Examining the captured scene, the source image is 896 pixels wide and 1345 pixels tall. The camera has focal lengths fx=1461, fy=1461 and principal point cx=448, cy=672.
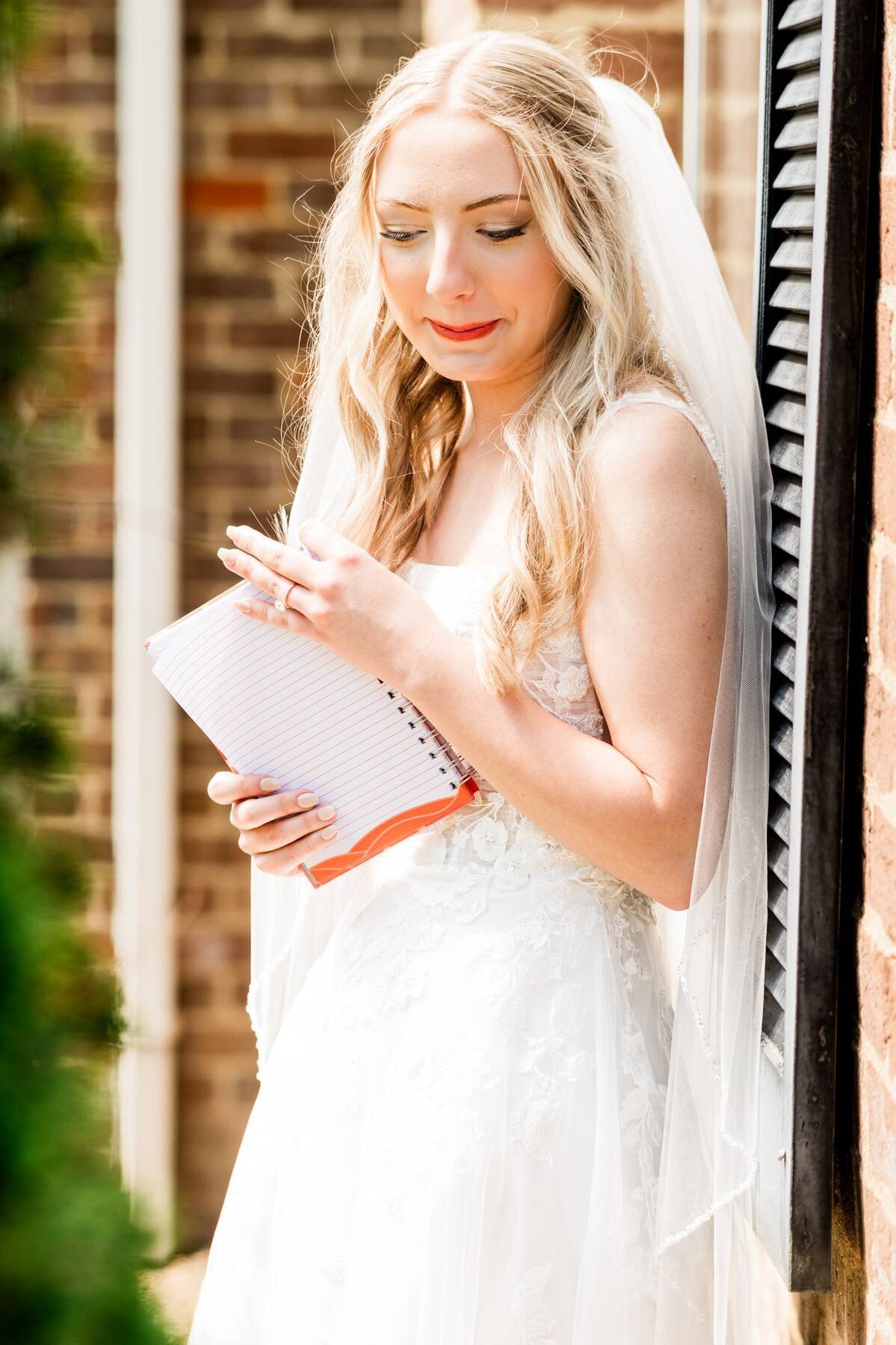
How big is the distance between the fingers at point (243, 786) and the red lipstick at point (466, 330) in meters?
0.59

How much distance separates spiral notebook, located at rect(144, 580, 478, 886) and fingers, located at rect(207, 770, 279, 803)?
0.02 m

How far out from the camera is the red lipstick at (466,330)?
69.5 inches

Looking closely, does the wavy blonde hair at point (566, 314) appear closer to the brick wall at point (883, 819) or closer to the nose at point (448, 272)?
the nose at point (448, 272)

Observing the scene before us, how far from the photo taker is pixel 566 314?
185 cm

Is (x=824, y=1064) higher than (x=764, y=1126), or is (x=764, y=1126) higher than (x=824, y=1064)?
(x=824, y=1064)

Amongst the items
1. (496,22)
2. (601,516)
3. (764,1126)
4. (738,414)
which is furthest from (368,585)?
(496,22)

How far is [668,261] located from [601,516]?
1.37 feet

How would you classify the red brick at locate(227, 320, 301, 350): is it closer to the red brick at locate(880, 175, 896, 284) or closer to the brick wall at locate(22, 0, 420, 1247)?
the brick wall at locate(22, 0, 420, 1247)

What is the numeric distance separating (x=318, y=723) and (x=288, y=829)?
0.14 metres

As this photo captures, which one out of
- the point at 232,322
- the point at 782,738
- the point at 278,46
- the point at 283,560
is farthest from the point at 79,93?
the point at 782,738

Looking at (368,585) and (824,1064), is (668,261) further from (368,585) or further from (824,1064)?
(824,1064)

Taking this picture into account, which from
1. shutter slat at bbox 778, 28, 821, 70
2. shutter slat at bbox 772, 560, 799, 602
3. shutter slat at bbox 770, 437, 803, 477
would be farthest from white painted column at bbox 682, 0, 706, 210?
shutter slat at bbox 772, 560, 799, 602

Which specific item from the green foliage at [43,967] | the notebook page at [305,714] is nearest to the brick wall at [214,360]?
the notebook page at [305,714]

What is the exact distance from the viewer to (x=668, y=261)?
6.08 ft
